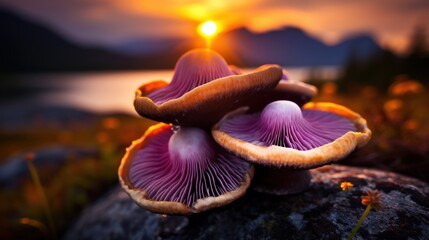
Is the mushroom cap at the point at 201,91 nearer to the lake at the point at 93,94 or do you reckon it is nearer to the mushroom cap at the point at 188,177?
the mushroom cap at the point at 188,177

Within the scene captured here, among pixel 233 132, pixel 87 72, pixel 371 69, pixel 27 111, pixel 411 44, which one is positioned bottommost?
pixel 87 72

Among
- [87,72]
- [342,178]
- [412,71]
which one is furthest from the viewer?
[87,72]

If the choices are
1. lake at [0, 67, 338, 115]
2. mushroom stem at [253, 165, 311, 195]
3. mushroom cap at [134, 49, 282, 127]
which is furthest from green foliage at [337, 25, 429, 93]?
mushroom cap at [134, 49, 282, 127]

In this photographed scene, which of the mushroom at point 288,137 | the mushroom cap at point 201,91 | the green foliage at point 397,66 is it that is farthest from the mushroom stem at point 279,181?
the green foliage at point 397,66

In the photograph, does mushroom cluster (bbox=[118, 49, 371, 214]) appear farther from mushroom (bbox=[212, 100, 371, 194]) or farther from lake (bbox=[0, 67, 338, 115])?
lake (bbox=[0, 67, 338, 115])

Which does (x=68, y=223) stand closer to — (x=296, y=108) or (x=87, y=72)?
(x=296, y=108)

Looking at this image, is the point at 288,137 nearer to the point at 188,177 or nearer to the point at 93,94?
the point at 188,177

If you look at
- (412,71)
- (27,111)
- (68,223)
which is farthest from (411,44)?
(27,111)

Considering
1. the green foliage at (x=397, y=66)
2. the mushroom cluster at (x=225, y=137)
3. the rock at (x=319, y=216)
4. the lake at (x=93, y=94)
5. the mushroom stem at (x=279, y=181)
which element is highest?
the mushroom cluster at (x=225, y=137)
